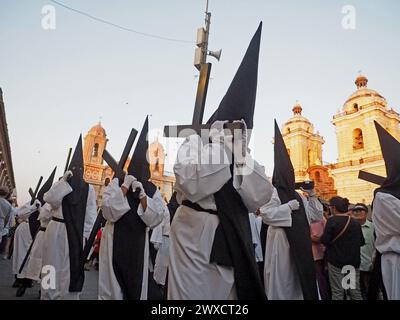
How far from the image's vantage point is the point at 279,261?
16.2 ft

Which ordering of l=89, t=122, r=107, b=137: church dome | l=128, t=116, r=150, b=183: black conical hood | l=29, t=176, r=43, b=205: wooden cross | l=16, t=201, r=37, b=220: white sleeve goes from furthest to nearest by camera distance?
1. l=89, t=122, r=107, b=137: church dome
2. l=29, t=176, r=43, b=205: wooden cross
3. l=16, t=201, r=37, b=220: white sleeve
4. l=128, t=116, r=150, b=183: black conical hood

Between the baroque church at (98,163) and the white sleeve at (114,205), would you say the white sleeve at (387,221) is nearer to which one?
the white sleeve at (114,205)

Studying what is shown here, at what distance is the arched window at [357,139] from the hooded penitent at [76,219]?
3878 centimetres

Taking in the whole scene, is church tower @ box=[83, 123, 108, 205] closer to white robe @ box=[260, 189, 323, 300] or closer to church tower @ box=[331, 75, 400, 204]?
church tower @ box=[331, 75, 400, 204]

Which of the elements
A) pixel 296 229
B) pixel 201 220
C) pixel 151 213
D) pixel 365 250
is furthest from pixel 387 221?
pixel 151 213

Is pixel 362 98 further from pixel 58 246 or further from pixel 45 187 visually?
pixel 58 246

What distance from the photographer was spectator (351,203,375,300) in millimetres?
6242

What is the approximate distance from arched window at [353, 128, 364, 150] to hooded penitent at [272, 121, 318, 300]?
37.6 metres

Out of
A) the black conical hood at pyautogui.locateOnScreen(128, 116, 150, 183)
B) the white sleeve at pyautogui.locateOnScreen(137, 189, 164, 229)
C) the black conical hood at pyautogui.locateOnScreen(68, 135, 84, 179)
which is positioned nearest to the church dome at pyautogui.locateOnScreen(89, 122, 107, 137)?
the black conical hood at pyautogui.locateOnScreen(68, 135, 84, 179)

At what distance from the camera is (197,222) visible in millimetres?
2812

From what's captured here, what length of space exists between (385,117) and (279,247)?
126 ft

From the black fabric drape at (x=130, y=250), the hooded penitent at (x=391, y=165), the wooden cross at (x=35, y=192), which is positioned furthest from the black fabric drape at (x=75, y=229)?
the hooded penitent at (x=391, y=165)

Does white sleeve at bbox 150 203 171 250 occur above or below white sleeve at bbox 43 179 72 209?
below
